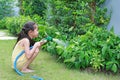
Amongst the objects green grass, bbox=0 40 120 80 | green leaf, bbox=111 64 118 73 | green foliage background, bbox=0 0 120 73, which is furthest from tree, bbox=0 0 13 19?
green leaf, bbox=111 64 118 73

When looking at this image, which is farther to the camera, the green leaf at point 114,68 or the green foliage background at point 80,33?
the green foliage background at point 80,33

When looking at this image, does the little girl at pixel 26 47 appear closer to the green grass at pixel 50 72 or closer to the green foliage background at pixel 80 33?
the green grass at pixel 50 72

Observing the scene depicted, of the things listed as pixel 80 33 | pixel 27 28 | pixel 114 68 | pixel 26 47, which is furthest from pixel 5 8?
pixel 114 68

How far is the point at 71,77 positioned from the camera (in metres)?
4.25

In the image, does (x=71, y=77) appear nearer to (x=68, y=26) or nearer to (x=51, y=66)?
(x=51, y=66)

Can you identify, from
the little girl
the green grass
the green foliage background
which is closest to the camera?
the green grass

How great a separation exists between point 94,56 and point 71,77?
1.91 feet

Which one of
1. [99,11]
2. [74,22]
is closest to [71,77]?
[99,11]

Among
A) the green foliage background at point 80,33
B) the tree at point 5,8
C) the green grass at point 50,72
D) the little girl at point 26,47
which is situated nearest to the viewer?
the green grass at point 50,72

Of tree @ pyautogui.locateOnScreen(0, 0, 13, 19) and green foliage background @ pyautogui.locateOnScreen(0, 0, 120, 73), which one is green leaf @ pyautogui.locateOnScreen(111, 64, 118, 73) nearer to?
green foliage background @ pyautogui.locateOnScreen(0, 0, 120, 73)

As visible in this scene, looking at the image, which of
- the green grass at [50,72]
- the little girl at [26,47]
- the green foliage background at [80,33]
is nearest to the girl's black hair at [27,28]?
the little girl at [26,47]

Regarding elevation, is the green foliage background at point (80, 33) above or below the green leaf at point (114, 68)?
above

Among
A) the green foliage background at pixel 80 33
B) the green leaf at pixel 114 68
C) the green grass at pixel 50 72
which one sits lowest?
the green grass at pixel 50 72

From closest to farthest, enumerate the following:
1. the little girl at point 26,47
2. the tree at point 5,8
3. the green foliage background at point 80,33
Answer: the little girl at point 26,47 → the green foliage background at point 80,33 → the tree at point 5,8
